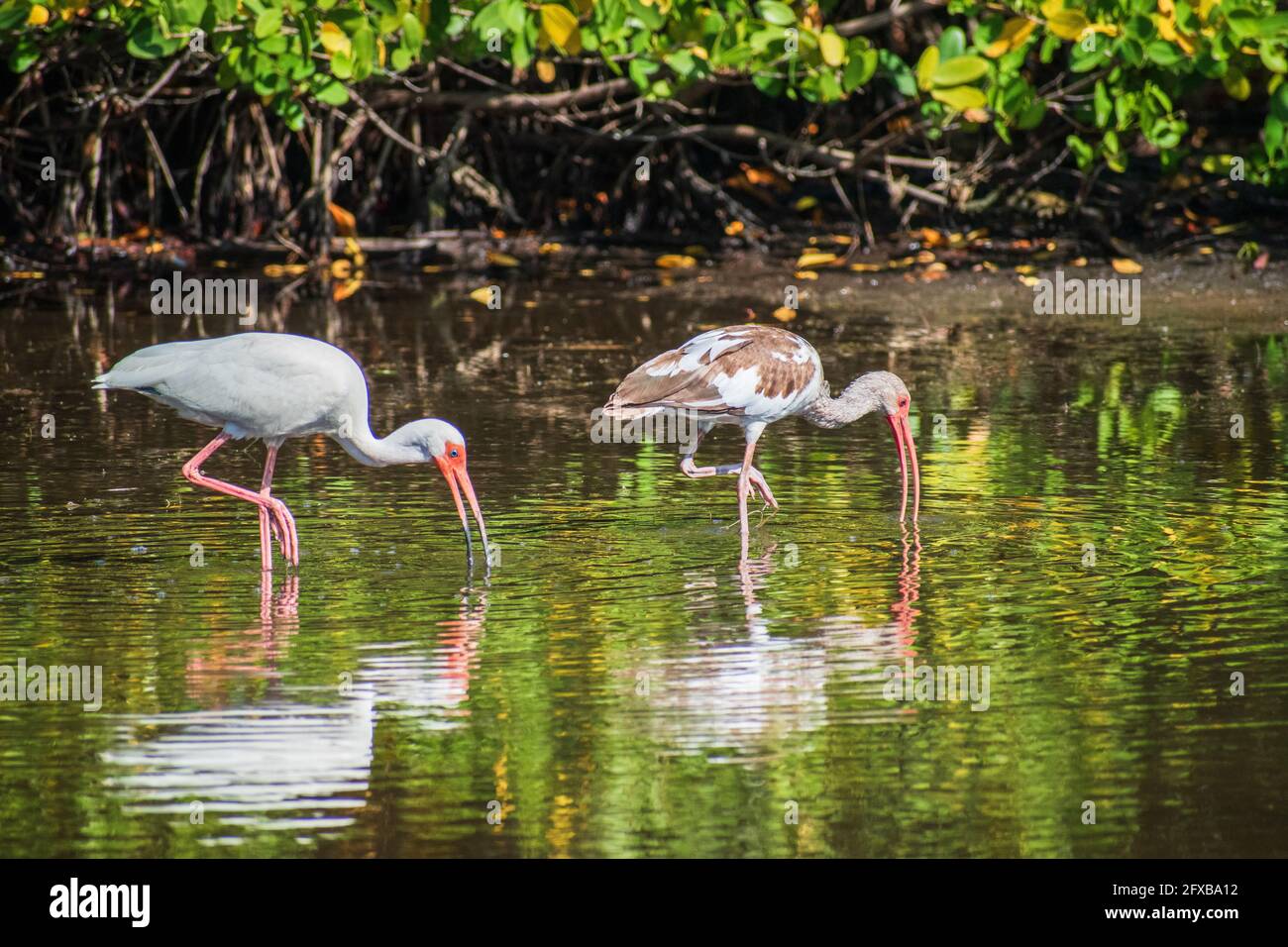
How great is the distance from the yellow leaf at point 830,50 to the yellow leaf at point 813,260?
351 centimetres

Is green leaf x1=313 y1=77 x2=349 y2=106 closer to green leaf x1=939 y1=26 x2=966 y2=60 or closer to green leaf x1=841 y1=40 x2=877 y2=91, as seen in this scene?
green leaf x1=841 y1=40 x2=877 y2=91

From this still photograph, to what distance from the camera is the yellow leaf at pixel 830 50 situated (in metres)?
12.7

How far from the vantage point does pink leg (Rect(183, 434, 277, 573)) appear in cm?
810

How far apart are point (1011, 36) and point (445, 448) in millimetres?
5964

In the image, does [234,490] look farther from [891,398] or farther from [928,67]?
[928,67]

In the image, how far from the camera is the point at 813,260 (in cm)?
1622

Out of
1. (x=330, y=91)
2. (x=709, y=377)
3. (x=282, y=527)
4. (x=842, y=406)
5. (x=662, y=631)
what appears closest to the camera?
(x=662, y=631)

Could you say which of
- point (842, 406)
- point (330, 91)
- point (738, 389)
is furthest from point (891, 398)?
point (330, 91)

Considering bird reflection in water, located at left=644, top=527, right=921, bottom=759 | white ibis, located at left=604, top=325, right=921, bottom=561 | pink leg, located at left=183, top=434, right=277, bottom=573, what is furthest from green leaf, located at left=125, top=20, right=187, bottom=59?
bird reflection in water, located at left=644, top=527, right=921, bottom=759

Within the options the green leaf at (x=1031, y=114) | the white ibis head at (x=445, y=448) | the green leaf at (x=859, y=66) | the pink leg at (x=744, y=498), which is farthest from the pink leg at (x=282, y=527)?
the green leaf at (x=1031, y=114)

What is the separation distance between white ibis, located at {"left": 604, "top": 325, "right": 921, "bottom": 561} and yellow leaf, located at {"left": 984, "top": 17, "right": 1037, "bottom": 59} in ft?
13.7

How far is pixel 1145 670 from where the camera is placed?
6.44m

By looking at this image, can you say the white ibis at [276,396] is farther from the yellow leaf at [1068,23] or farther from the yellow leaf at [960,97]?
the yellow leaf at [1068,23]
